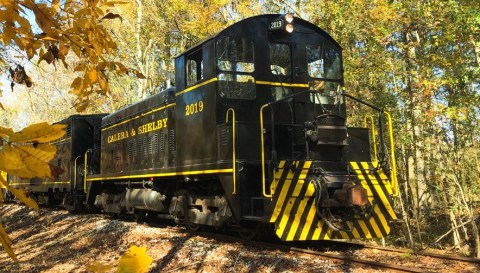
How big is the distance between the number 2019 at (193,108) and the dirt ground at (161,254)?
2318 millimetres

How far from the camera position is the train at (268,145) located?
642 centimetres

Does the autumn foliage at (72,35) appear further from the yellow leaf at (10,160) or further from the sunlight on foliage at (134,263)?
the sunlight on foliage at (134,263)

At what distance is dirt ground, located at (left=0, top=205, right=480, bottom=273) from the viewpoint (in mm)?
5758

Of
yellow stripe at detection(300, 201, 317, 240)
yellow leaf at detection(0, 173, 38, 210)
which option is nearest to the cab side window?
yellow stripe at detection(300, 201, 317, 240)

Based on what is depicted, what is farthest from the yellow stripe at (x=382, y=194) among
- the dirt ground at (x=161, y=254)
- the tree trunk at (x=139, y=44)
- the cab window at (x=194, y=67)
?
the tree trunk at (x=139, y=44)

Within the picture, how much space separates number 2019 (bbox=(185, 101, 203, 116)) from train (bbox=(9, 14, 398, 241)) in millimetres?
36

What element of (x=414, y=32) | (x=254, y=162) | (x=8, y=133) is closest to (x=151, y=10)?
(x=414, y=32)

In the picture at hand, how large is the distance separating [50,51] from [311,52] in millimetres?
6406

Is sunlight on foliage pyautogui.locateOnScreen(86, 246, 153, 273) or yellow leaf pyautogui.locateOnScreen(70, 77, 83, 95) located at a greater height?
yellow leaf pyautogui.locateOnScreen(70, 77, 83, 95)

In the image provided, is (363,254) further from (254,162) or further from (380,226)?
(254,162)

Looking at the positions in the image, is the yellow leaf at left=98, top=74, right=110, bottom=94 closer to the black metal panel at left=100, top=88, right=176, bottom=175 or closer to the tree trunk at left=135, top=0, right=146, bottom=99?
the black metal panel at left=100, top=88, right=176, bottom=175

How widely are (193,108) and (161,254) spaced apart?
2678 millimetres

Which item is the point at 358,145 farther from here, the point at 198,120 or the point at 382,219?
the point at 198,120

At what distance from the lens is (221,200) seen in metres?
7.25
